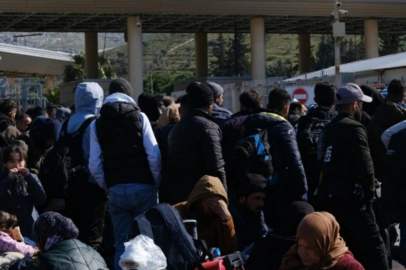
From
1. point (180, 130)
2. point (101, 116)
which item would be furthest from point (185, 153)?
point (101, 116)

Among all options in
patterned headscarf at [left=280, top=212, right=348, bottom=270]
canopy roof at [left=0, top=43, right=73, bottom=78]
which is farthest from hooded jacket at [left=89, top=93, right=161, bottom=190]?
canopy roof at [left=0, top=43, right=73, bottom=78]

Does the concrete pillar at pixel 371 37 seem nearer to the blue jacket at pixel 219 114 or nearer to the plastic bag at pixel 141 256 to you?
the blue jacket at pixel 219 114

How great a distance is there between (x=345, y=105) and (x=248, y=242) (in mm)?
1514

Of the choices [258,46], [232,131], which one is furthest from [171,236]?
[258,46]

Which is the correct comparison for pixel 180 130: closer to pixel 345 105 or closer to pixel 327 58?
pixel 345 105

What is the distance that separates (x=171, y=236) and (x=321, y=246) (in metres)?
1.39

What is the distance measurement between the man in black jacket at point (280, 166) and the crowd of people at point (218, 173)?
0.01 meters

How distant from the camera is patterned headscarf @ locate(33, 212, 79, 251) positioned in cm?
Result: 621

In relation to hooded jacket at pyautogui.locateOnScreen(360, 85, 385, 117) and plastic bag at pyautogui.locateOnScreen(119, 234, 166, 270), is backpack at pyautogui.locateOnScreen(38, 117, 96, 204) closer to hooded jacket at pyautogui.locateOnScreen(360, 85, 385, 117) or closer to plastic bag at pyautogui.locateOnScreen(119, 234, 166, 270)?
plastic bag at pyautogui.locateOnScreen(119, 234, 166, 270)

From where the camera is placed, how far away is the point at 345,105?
794cm

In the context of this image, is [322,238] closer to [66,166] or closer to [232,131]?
[232,131]

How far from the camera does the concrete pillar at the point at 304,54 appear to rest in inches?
2520

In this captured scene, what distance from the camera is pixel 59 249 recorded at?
609 cm

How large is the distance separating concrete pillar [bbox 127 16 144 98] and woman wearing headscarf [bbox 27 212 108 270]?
4378cm
